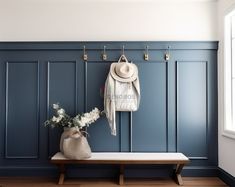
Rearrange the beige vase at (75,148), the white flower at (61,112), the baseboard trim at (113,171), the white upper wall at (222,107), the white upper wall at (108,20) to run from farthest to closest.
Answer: the white upper wall at (108,20), the baseboard trim at (113,171), the white flower at (61,112), the white upper wall at (222,107), the beige vase at (75,148)

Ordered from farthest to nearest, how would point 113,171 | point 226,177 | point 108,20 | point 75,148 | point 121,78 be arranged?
point 108,20, point 113,171, point 121,78, point 226,177, point 75,148

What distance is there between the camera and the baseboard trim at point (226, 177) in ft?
9.89

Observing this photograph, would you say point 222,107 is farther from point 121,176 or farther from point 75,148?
point 75,148

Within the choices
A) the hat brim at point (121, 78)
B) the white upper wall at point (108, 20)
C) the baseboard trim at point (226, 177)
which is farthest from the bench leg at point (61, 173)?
the baseboard trim at point (226, 177)

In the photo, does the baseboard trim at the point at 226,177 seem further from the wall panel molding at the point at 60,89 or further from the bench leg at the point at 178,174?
the wall panel molding at the point at 60,89

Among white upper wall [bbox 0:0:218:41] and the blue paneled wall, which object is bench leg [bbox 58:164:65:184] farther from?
white upper wall [bbox 0:0:218:41]

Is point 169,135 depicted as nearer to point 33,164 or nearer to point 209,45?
point 209,45

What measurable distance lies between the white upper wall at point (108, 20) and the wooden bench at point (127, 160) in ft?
4.97

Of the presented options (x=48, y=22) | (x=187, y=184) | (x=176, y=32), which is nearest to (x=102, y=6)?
(x=48, y=22)

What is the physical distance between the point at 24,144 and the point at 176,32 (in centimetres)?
252

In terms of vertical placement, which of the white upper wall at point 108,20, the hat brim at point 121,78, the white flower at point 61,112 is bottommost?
the white flower at point 61,112

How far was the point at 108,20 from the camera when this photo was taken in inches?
138

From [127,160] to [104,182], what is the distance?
0.48 meters

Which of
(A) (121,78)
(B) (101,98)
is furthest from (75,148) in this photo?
(A) (121,78)
